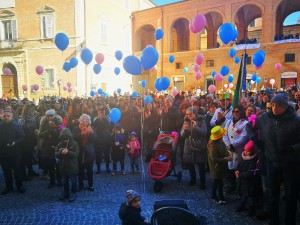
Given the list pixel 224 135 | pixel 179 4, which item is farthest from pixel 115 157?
pixel 179 4

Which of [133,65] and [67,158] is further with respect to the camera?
[133,65]

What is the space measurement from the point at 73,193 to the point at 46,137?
1.39 meters

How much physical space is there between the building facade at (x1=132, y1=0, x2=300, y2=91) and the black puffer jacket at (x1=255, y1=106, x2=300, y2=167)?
1915 cm

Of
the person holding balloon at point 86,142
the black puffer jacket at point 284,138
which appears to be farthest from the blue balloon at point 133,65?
the black puffer jacket at point 284,138

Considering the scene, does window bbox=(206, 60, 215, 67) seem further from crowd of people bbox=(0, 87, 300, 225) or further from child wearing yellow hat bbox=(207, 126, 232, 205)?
child wearing yellow hat bbox=(207, 126, 232, 205)

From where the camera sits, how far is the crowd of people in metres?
3.49

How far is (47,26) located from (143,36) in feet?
41.7

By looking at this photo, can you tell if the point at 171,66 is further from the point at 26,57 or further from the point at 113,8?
the point at 26,57

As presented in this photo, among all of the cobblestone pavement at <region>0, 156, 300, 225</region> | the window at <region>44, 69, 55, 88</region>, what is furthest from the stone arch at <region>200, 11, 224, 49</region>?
the cobblestone pavement at <region>0, 156, 300, 225</region>

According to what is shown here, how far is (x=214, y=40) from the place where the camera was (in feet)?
99.7

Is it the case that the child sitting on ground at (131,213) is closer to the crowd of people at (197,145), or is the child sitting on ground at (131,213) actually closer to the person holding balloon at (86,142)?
the crowd of people at (197,145)

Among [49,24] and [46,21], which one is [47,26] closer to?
[49,24]

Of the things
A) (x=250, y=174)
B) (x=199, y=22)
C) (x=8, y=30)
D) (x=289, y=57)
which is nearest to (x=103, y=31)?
(x=8, y=30)

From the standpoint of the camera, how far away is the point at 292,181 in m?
3.48
